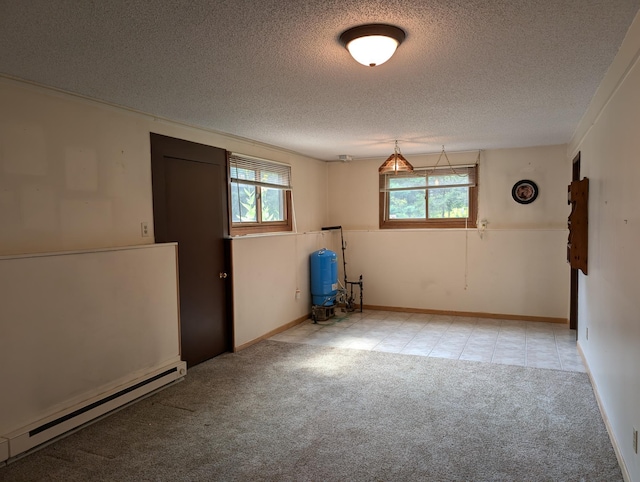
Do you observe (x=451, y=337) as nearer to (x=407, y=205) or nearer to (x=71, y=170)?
(x=407, y=205)

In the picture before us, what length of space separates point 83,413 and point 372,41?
2.97 metres

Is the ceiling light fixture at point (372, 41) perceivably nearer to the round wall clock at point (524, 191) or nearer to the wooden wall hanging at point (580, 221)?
the wooden wall hanging at point (580, 221)

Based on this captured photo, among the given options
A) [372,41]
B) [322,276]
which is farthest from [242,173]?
[372,41]

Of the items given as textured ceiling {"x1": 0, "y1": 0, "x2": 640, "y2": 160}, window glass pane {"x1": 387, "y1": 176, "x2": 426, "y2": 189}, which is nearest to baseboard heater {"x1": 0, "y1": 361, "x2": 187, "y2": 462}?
textured ceiling {"x1": 0, "y1": 0, "x2": 640, "y2": 160}

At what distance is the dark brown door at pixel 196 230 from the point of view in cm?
381

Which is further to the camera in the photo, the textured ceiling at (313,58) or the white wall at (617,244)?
the white wall at (617,244)

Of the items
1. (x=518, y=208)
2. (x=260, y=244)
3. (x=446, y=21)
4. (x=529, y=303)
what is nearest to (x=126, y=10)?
(x=446, y=21)

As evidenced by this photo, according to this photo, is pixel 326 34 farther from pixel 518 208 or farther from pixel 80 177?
pixel 518 208

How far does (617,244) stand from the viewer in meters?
2.39

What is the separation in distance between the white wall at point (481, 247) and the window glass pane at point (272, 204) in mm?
1389

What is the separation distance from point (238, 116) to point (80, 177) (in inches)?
54.2

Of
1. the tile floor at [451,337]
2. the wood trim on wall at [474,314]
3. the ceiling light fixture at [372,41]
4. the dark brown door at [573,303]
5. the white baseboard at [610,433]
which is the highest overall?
the ceiling light fixture at [372,41]

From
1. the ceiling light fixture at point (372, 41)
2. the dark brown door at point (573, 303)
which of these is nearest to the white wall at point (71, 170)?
the ceiling light fixture at point (372, 41)

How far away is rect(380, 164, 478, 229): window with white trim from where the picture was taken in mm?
6055
